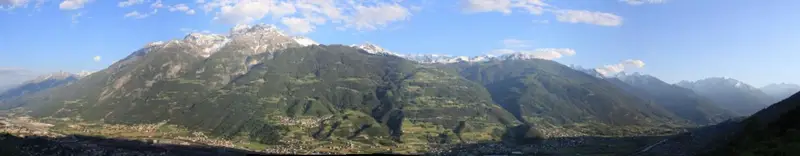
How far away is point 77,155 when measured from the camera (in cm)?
19900

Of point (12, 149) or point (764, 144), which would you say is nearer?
point (764, 144)

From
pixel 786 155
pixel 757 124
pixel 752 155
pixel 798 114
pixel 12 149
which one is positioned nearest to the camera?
pixel 786 155

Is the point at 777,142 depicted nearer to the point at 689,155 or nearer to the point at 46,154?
the point at 689,155

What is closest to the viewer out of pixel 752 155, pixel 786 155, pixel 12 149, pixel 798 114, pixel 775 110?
pixel 786 155

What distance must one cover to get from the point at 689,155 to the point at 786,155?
11480 cm

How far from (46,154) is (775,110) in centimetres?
23751

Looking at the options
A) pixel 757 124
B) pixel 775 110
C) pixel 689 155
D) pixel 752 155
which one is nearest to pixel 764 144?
pixel 752 155

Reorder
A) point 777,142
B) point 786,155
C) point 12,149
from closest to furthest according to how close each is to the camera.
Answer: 1. point 786,155
2. point 777,142
3. point 12,149

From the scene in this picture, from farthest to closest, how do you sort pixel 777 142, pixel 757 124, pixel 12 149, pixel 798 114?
pixel 12 149 < pixel 757 124 < pixel 798 114 < pixel 777 142

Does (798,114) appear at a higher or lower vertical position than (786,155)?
higher

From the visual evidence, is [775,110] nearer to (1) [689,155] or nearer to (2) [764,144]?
(1) [689,155]

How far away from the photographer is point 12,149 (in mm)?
178500

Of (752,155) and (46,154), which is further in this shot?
(46,154)

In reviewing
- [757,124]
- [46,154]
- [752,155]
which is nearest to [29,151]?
[46,154]
